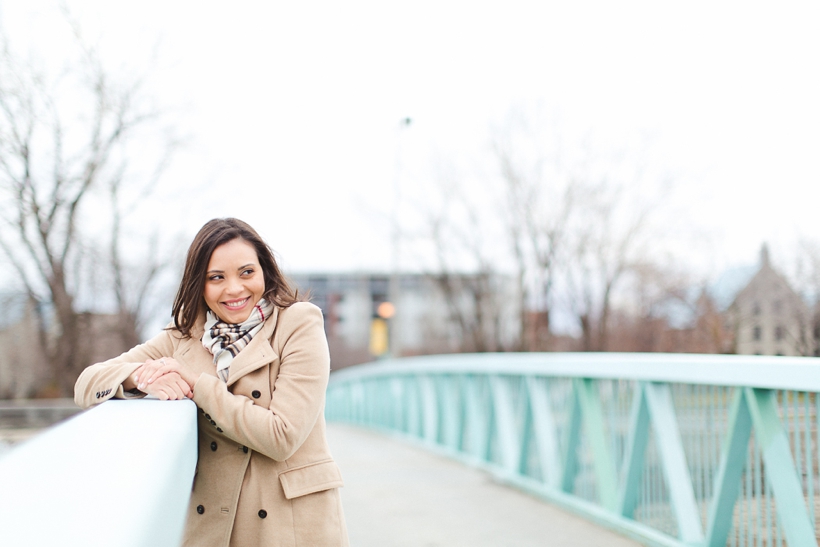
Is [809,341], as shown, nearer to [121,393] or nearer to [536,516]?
[536,516]

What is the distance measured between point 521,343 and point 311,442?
736 inches

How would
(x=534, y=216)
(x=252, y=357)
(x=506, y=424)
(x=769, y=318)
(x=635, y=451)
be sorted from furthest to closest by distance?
(x=534, y=216) → (x=506, y=424) → (x=769, y=318) → (x=635, y=451) → (x=252, y=357)

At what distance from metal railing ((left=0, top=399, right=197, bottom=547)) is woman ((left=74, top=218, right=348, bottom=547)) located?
169mm

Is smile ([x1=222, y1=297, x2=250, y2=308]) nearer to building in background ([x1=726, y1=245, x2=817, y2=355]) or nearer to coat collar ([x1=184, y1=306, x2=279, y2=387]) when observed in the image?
coat collar ([x1=184, y1=306, x2=279, y2=387])

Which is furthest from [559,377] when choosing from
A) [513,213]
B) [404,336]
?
[404,336]

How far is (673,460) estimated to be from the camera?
13.2 feet

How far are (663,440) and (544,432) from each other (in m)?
1.81

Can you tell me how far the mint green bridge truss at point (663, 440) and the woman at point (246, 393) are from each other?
193 cm

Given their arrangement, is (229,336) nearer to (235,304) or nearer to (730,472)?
(235,304)

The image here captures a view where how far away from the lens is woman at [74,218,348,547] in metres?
1.91

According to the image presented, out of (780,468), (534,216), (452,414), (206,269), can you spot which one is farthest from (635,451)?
(534,216)

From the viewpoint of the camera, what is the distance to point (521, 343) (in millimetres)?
20406

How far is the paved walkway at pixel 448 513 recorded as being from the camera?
4695 mm

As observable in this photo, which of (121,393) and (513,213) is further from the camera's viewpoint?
(513,213)
